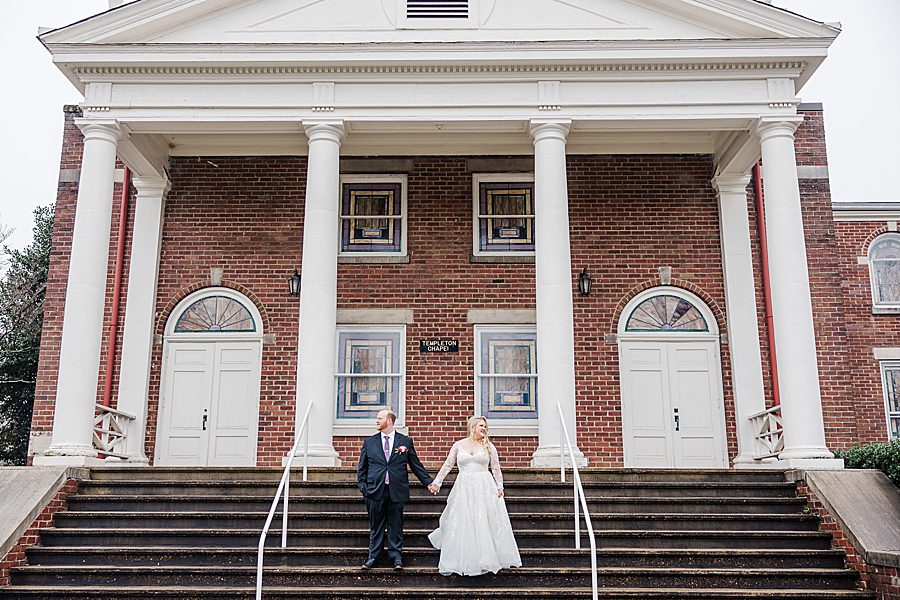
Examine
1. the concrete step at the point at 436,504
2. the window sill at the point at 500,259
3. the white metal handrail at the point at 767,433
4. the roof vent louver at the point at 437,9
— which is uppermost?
the roof vent louver at the point at 437,9

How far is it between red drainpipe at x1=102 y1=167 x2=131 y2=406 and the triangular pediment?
3.07m

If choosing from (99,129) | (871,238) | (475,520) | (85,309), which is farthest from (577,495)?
(871,238)

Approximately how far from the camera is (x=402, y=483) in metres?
7.99

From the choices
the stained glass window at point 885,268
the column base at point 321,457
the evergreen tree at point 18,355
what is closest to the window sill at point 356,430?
the column base at point 321,457

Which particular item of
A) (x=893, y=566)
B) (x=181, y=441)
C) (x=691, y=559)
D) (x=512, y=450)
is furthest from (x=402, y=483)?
(x=181, y=441)

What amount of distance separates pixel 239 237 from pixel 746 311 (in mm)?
7730

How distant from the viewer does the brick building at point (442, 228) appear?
439 inches

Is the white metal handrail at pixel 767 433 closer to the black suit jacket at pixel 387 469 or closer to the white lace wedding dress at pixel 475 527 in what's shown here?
the white lace wedding dress at pixel 475 527

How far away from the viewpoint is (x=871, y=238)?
54.2 ft

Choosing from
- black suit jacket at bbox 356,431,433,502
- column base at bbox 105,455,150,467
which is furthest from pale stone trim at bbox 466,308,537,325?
black suit jacket at bbox 356,431,433,502

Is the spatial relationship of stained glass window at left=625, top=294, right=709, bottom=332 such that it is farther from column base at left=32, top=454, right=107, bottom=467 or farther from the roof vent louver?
column base at left=32, top=454, right=107, bottom=467

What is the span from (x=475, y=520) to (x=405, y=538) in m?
1.06

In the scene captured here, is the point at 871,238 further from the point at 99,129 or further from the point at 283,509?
the point at 99,129

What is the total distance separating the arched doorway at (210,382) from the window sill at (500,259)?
11.2ft
